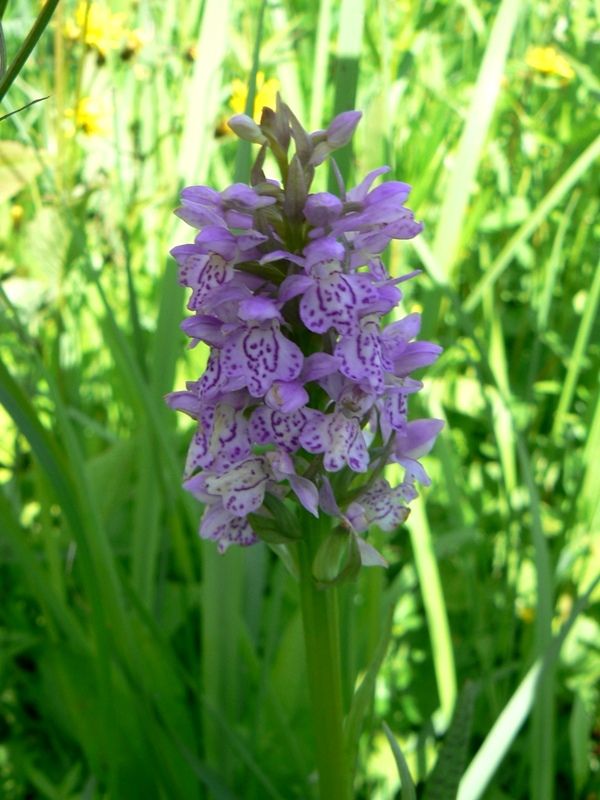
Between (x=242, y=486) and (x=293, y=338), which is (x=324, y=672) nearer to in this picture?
(x=242, y=486)

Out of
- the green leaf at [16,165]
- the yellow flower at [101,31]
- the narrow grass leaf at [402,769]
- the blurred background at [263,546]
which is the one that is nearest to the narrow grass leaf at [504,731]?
the blurred background at [263,546]

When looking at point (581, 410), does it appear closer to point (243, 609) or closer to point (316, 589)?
point (243, 609)

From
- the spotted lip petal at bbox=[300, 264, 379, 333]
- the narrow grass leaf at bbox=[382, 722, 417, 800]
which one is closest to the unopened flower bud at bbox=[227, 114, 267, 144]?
the spotted lip petal at bbox=[300, 264, 379, 333]

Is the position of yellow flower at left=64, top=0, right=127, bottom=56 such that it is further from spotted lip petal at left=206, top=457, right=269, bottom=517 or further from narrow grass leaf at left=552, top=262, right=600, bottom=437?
spotted lip petal at left=206, top=457, right=269, bottom=517


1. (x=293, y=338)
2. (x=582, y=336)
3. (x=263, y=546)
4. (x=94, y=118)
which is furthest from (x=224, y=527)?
(x=94, y=118)

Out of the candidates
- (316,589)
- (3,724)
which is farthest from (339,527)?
(3,724)

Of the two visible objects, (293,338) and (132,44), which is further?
(132,44)
